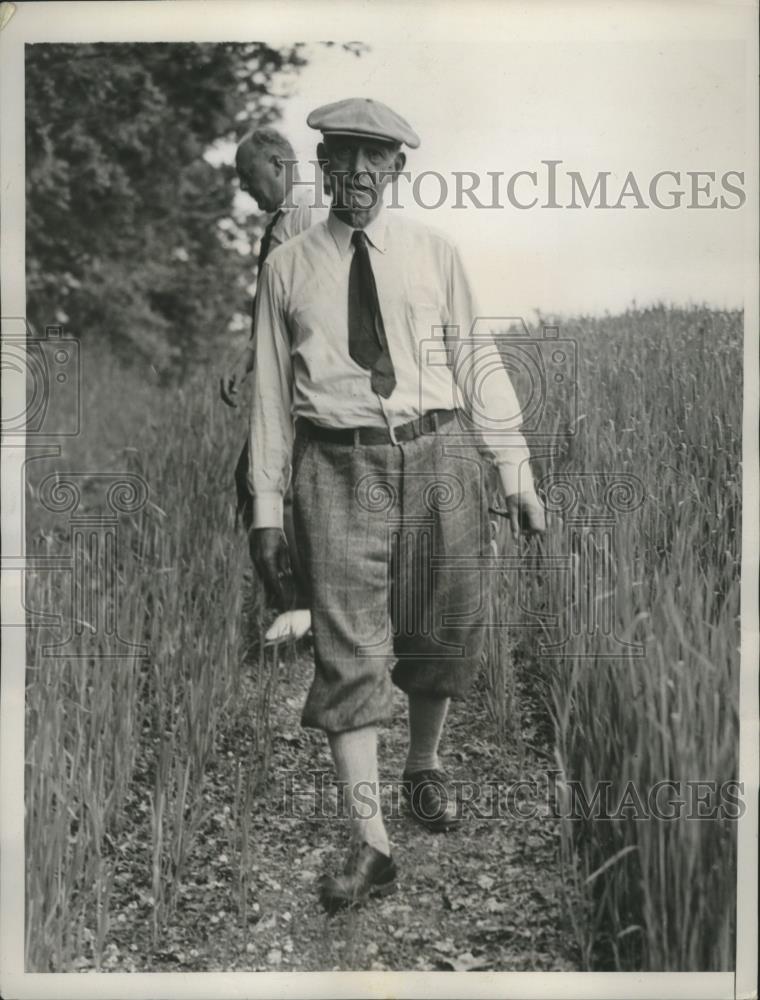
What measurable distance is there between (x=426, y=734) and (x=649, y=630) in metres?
0.57

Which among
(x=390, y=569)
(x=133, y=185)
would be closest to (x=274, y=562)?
(x=390, y=569)

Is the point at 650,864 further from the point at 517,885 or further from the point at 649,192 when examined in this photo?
the point at 649,192

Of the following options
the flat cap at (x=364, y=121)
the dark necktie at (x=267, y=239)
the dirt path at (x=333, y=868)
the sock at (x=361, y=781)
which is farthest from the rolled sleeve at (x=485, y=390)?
the sock at (x=361, y=781)

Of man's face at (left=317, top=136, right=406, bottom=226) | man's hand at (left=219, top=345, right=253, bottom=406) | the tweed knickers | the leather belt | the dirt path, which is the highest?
man's face at (left=317, top=136, right=406, bottom=226)

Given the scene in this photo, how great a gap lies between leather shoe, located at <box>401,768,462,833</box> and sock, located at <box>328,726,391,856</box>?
0.08 m

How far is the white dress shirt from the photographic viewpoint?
2.26m

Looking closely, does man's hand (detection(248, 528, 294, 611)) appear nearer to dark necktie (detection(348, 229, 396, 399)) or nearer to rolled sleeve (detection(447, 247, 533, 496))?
dark necktie (detection(348, 229, 396, 399))

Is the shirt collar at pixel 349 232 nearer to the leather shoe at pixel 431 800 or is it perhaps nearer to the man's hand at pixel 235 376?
the man's hand at pixel 235 376

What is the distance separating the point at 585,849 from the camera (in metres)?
2.27

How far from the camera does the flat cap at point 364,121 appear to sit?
2285 mm

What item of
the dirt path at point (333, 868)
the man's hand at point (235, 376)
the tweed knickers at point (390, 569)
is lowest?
the dirt path at point (333, 868)

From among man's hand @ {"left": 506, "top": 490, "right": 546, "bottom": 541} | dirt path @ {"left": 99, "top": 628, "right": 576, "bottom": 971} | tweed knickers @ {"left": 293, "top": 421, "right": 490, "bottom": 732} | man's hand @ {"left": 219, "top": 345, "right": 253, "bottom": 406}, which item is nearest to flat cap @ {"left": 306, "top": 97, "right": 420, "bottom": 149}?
man's hand @ {"left": 219, "top": 345, "right": 253, "bottom": 406}

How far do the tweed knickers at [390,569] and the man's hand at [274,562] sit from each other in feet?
0.19

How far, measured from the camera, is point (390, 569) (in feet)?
7.50
